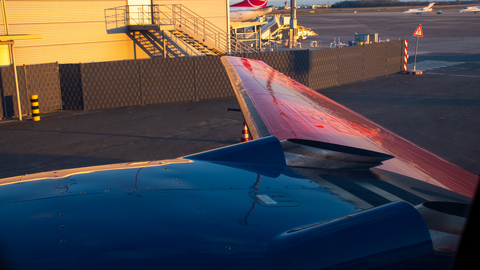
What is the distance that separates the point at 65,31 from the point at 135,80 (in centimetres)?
569

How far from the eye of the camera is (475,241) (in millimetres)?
899

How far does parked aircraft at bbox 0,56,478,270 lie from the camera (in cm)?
195

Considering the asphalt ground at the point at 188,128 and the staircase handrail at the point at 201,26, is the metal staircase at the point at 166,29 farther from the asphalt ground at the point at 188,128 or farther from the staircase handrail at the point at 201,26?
the asphalt ground at the point at 188,128

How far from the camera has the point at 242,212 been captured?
2.46m

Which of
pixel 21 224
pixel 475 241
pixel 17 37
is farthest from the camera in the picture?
pixel 17 37

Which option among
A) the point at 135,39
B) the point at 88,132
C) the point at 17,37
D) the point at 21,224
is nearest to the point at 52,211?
the point at 21,224

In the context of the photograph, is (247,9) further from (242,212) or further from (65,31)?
(242,212)

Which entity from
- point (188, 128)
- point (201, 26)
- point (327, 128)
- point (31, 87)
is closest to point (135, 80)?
point (31, 87)

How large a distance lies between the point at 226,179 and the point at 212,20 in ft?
74.2

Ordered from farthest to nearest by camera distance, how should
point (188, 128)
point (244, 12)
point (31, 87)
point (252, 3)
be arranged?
point (244, 12), point (252, 3), point (31, 87), point (188, 128)

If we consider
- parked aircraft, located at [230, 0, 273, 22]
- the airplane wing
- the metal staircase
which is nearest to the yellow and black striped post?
the metal staircase

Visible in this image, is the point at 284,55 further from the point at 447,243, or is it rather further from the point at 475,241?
Answer: the point at 475,241

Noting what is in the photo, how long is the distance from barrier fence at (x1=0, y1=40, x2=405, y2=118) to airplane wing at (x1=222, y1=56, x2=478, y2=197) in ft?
35.7

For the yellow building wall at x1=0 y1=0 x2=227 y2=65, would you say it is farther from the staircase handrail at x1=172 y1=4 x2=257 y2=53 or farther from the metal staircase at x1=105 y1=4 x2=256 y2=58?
the staircase handrail at x1=172 y1=4 x2=257 y2=53
